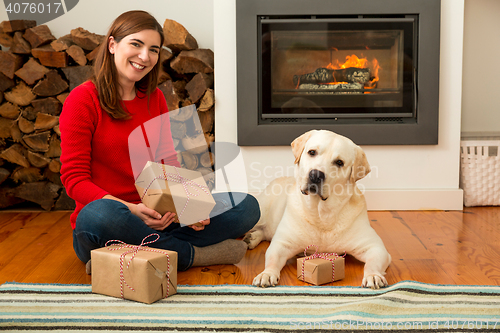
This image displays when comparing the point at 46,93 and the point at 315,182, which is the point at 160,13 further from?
the point at 315,182

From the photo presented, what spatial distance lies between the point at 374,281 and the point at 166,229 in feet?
2.72

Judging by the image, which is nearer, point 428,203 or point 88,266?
point 88,266

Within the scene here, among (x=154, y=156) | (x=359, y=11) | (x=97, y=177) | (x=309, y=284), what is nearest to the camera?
(x=309, y=284)

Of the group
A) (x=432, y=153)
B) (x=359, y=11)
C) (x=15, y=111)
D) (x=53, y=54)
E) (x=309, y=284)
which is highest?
(x=359, y=11)

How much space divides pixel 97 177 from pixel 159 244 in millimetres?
379

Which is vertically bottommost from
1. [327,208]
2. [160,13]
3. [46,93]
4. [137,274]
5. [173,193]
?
Answer: [137,274]

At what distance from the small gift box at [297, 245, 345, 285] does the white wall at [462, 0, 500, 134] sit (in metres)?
2.12

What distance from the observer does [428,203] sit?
2.74 m

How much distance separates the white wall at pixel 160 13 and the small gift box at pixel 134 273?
2.12 metres

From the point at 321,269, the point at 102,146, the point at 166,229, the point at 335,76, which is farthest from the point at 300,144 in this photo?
the point at 335,76

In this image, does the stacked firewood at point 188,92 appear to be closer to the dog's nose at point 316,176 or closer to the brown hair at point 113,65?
the brown hair at point 113,65

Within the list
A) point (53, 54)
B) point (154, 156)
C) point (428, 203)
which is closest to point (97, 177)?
point (154, 156)

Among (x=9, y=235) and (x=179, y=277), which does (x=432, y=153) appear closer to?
(x=179, y=277)

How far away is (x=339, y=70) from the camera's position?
2.75 meters
